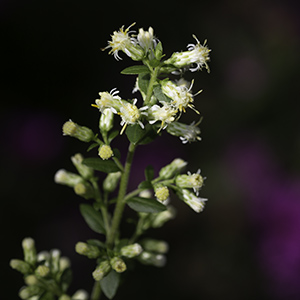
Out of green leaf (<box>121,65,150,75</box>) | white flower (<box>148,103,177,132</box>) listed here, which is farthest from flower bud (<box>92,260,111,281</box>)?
green leaf (<box>121,65,150,75</box>)

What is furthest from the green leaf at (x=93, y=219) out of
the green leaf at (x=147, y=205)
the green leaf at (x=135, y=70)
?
the green leaf at (x=135, y=70)

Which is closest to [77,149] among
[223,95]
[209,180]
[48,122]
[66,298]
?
[48,122]

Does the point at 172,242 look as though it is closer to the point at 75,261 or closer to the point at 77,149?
the point at 75,261

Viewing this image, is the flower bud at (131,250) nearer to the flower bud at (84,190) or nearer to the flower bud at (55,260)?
the flower bud at (84,190)

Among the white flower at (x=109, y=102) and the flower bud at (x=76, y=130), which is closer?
the white flower at (x=109, y=102)

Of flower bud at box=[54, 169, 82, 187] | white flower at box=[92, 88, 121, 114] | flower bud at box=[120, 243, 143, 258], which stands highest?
white flower at box=[92, 88, 121, 114]

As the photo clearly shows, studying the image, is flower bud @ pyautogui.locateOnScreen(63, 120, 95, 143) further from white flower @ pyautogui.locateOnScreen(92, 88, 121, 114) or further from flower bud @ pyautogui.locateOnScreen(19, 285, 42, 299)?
flower bud @ pyautogui.locateOnScreen(19, 285, 42, 299)
